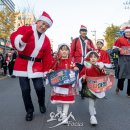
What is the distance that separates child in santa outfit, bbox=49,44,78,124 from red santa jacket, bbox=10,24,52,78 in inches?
11.4

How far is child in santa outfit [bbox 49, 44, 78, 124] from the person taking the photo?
6.01 meters

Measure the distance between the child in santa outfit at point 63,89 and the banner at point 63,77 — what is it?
0.30ft

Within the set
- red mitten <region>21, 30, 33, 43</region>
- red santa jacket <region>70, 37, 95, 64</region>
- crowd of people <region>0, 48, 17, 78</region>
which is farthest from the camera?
crowd of people <region>0, 48, 17, 78</region>

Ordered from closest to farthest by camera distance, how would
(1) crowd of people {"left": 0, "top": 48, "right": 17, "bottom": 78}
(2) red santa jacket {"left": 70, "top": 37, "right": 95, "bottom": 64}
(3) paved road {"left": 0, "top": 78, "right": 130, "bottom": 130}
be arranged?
(3) paved road {"left": 0, "top": 78, "right": 130, "bottom": 130} → (2) red santa jacket {"left": 70, "top": 37, "right": 95, "bottom": 64} → (1) crowd of people {"left": 0, "top": 48, "right": 17, "bottom": 78}

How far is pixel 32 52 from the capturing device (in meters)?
6.20

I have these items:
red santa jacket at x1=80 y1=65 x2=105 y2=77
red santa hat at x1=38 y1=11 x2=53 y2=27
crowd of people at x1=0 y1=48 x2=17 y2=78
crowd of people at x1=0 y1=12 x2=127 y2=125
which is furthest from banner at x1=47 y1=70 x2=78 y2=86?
crowd of people at x1=0 y1=48 x2=17 y2=78

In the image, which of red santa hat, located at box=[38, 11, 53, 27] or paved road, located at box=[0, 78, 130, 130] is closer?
paved road, located at box=[0, 78, 130, 130]

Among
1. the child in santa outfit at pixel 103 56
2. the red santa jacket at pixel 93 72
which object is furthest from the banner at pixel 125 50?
the red santa jacket at pixel 93 72

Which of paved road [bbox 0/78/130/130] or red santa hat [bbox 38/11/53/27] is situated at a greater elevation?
red santa hat [bbox 38/11/53/27]

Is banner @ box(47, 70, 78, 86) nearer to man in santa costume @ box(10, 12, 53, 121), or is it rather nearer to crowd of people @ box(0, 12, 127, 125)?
crowd of people @ box(0, 12, 127, 125)

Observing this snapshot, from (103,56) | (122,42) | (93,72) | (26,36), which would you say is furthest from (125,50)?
(26,36)

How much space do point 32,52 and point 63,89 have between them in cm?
88

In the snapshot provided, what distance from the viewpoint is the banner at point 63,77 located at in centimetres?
596

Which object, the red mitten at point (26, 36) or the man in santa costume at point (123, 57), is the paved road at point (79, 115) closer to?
the man in santa costume at point (123, 57)
